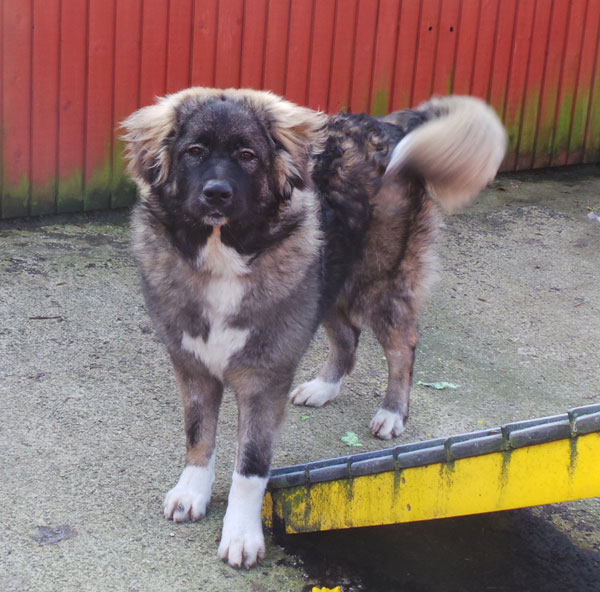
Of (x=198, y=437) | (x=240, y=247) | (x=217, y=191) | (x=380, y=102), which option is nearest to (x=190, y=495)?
(x=198, y=437)

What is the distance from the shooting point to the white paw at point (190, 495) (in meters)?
3.27

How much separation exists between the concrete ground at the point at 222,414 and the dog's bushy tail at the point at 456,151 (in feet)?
3.58

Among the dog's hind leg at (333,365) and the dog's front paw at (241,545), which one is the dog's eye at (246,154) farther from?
the dog's hind leg at (333,365)

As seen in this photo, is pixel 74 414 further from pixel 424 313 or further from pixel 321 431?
pixel 424 313

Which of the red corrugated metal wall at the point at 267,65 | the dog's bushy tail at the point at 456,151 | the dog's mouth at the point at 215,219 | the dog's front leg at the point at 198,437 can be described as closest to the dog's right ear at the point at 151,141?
the dog's mouth at the point at 215,219

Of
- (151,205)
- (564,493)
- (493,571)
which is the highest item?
(151,205)

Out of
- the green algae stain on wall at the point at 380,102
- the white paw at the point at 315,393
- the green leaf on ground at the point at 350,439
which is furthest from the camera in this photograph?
the green algae stain on wall at the point at 380,102

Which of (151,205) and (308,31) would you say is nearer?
(151,205)

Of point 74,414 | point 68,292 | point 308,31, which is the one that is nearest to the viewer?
point 74,414

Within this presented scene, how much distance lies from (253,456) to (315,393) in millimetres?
1109

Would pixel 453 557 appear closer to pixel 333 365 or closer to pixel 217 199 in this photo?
pixel 333 365

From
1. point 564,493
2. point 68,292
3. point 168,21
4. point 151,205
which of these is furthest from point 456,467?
point 168,21

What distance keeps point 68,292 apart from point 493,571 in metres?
2.86

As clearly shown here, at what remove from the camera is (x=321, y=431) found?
4004 mm
